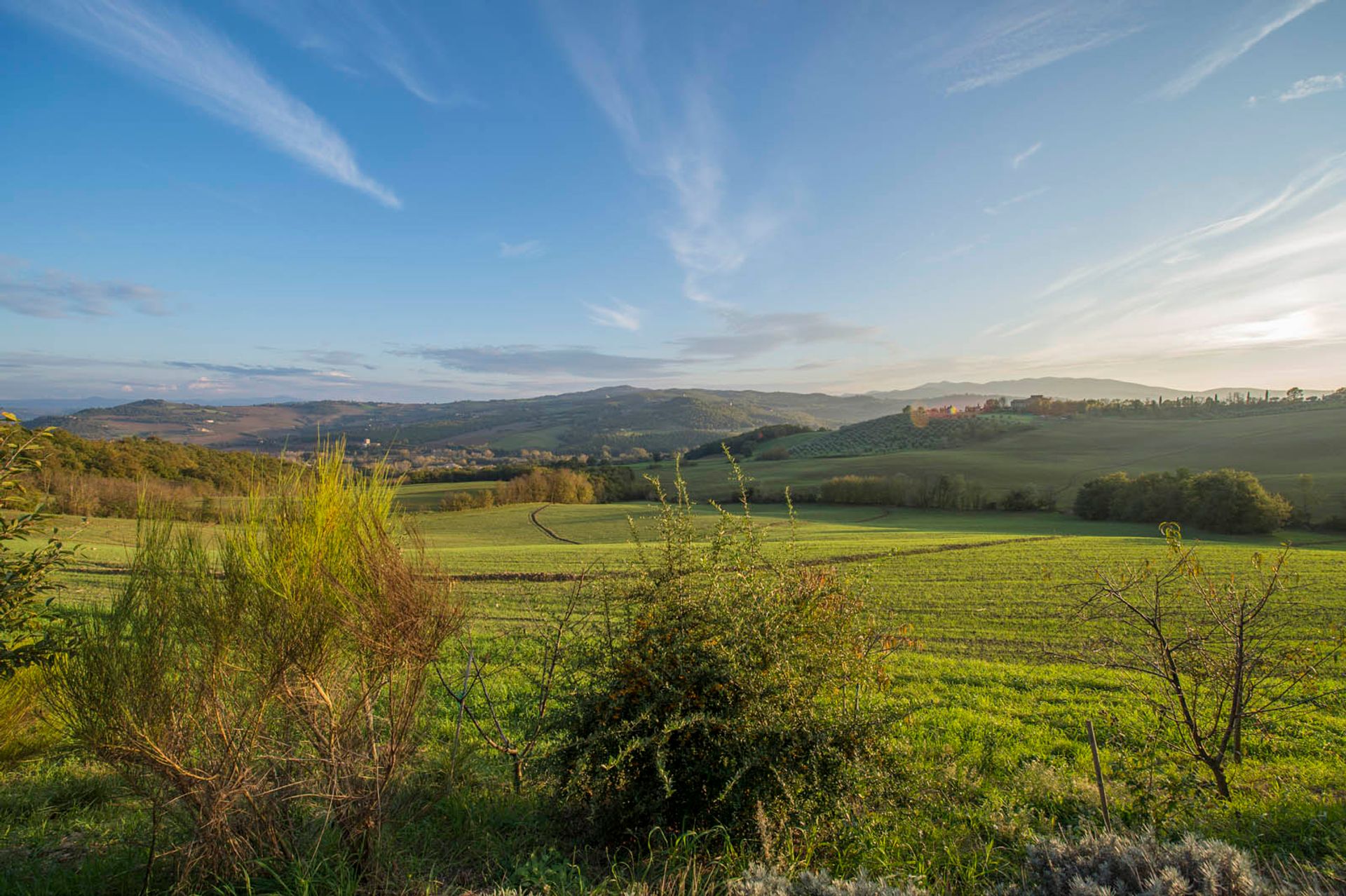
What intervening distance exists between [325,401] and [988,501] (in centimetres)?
16867

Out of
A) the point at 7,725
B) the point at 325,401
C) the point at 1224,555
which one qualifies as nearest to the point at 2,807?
the point at 7,725

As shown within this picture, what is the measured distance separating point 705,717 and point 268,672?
287 centimetres

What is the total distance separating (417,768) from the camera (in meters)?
5.12

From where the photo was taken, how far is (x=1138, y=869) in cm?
353

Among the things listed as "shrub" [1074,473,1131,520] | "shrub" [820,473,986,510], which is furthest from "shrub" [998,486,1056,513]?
"shrub" [1074,473,1131,520]

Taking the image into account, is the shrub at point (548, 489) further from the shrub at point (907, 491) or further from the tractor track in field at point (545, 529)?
the shrub at point (907, 491)

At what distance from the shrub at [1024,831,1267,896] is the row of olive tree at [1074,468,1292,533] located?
184 feet

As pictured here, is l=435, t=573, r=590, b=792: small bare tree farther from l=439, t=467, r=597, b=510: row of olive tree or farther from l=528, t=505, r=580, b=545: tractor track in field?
l=439, t=467, r=597, b=510: row of olive tree

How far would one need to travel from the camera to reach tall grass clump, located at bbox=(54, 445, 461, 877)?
→ 11.4 feet

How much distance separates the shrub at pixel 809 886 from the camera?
3.51 m

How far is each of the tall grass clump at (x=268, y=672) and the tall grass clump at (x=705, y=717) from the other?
1.36 meters

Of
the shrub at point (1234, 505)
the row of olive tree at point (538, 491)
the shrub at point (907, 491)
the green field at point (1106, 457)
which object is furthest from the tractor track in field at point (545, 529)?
the shrub at point (1234, 505)

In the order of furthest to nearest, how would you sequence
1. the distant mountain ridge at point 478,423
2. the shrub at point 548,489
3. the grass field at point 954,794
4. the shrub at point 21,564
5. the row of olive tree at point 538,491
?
the distant mountain ridge at point 478,423 < the shrub at point 548,489 < the row of olive tree at point 538,491 < the shrub at point 21,564 < the grass field at point 954,794

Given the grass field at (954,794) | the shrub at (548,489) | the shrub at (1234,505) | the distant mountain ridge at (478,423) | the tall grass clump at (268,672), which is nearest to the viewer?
the tall grass clump at (268,672)
